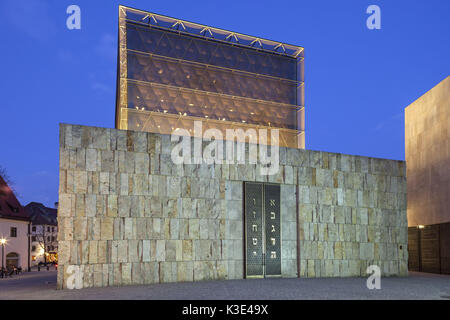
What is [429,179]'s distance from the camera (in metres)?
24.5

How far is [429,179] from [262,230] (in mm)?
12312

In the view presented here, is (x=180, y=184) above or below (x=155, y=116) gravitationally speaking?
below

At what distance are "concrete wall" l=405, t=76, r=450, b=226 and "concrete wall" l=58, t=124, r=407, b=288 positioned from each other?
302 cm

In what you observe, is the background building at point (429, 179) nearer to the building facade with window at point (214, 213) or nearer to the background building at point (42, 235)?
the building facade with window at point (214, 213)

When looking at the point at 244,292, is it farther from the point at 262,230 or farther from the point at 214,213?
the point at 262,230

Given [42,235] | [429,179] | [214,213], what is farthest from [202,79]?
[42,235]

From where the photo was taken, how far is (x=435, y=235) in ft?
78.2

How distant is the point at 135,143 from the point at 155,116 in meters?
13.6

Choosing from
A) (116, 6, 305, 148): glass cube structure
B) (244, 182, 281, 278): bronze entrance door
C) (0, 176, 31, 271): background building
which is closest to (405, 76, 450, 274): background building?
(244, 182, 281, 278): bronze entrance door

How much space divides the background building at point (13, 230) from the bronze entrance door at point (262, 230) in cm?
2668

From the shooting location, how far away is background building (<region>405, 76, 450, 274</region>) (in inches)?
904

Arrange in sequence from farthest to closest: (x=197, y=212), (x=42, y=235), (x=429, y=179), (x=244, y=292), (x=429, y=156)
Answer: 1. (x=42, y=235)
2. (x=429, y=156)
3. (x=429, y=179)
4. (x=197, y=212)
5. (x=244, y=292)
